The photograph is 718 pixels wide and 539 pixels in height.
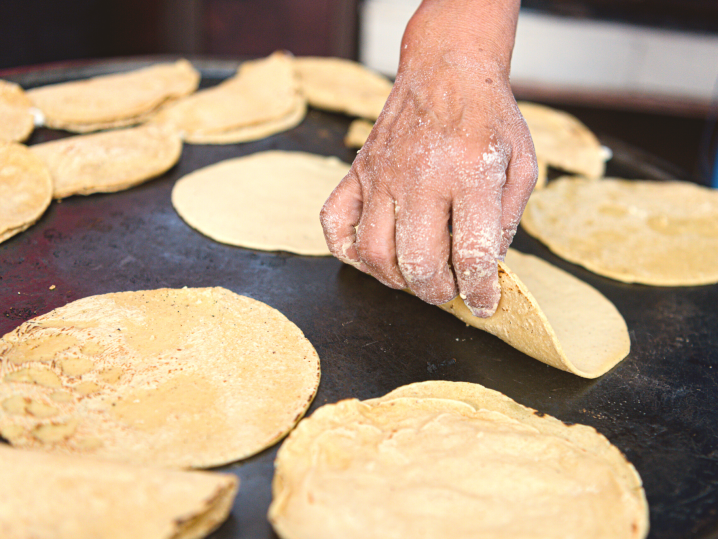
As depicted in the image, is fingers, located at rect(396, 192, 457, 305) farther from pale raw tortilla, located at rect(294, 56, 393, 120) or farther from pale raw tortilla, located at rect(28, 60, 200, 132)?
pale raw tortilla, located at rect(28, 60, 200, 132)

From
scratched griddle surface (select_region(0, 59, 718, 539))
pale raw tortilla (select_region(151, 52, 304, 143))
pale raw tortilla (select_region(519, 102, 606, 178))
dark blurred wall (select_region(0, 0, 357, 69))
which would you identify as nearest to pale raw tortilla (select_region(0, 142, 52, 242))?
scratched griddle surface (select_region(0, 59, 718, 539))

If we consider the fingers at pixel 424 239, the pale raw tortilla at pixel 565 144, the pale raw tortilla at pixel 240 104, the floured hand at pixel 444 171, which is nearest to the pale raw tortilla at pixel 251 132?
the pale raw tortilla at pixel 240 104

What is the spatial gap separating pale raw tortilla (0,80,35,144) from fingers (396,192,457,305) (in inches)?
63.0

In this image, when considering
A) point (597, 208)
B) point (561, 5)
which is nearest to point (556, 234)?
point (597, 208)

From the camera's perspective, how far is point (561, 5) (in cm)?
383

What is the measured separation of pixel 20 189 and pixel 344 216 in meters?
1.11

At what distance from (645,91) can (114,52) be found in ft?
12.4

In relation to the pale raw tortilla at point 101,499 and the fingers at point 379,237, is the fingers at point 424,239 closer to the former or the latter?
the fingers at point 379,237

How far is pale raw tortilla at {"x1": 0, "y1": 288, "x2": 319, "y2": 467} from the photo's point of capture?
3.72ft

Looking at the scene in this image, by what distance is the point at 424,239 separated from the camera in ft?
4.12

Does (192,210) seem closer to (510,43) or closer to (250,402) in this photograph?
(250,402)

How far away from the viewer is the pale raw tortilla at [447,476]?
3.23 ft

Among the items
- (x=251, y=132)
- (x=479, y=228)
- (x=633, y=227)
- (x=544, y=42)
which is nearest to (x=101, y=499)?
(x=479, y=228)

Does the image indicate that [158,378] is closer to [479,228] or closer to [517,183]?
[479,228]
